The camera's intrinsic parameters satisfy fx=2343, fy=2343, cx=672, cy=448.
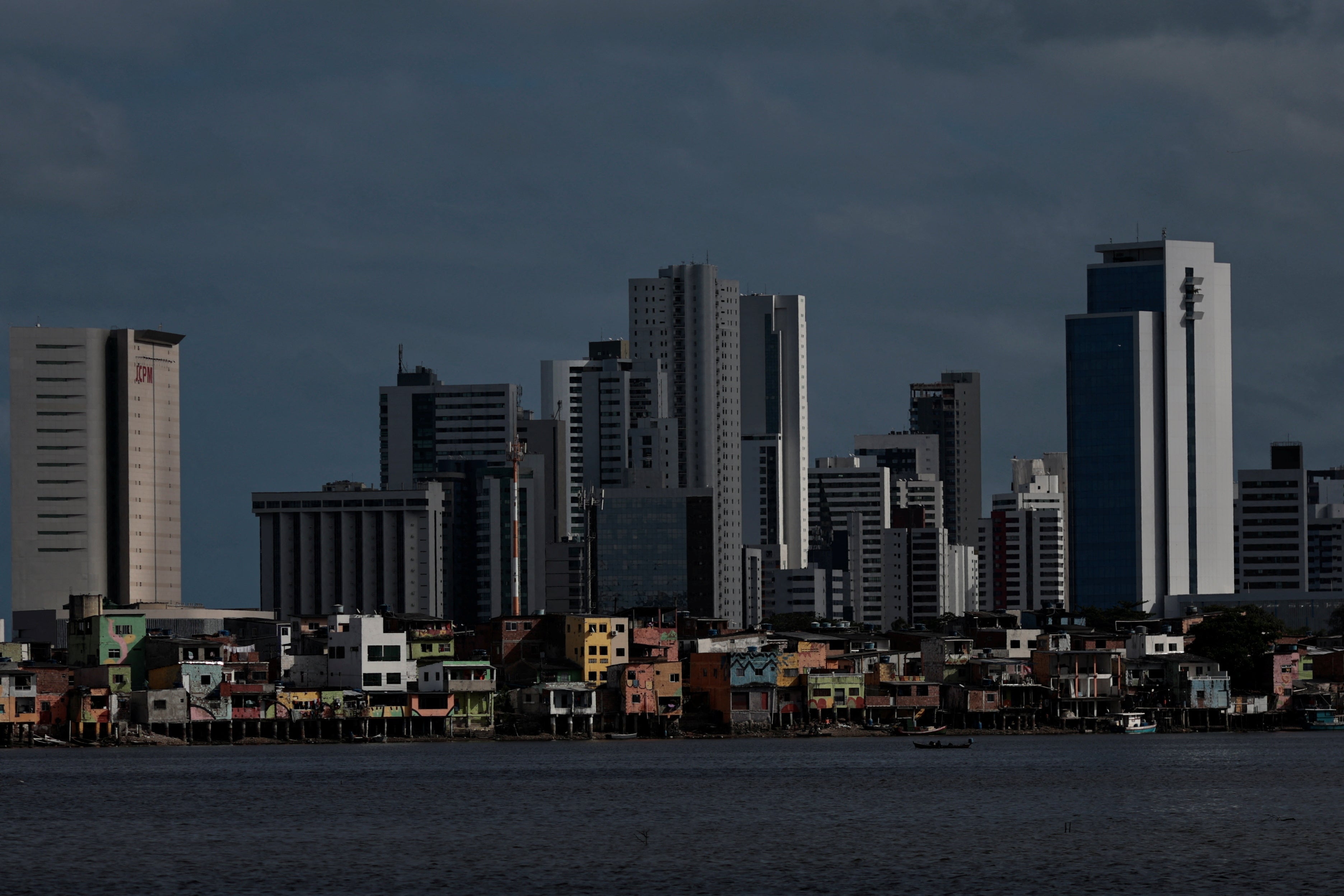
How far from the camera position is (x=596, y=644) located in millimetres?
178750

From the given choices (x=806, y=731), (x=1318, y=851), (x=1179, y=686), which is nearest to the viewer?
(x=1318, y=851)

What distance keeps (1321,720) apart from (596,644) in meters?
63.9

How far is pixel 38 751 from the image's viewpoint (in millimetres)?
162750

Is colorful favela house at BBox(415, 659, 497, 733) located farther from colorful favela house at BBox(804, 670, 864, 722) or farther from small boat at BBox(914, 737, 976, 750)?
small boat at BBox(914, 737, 976, 750)

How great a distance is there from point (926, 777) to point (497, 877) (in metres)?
53.3

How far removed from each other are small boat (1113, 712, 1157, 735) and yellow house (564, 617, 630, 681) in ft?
131

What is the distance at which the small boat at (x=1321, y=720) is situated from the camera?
197250 millimetres

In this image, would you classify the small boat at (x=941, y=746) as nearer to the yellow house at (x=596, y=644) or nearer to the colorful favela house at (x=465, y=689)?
the yellow house at (x=596, y=644)

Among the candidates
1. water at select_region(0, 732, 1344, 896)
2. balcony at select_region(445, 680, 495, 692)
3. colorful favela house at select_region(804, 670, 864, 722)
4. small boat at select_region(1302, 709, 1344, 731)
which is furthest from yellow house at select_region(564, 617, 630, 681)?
small boat at select_region(1302, 709, 1344, 731)

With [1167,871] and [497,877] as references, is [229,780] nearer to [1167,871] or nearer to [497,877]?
[497,877]

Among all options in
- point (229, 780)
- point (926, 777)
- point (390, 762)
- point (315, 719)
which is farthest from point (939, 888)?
point (315, 719)

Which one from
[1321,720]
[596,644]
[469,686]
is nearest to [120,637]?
[469,686]

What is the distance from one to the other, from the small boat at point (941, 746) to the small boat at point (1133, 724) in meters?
22.1

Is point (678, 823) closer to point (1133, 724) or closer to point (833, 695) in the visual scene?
point (833, 695)
